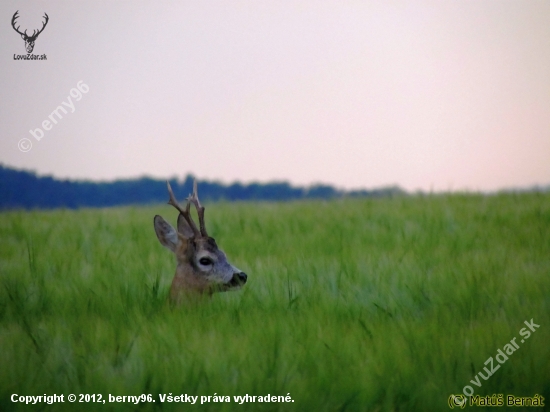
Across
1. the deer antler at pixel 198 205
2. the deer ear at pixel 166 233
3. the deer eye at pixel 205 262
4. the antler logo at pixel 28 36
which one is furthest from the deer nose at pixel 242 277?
the antler logo at pixel 28 36

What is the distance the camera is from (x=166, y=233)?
461 centimetres

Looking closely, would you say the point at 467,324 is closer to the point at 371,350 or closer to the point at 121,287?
the point at 371,350

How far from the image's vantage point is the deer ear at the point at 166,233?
457 cm

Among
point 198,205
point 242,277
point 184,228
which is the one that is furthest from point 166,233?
point 242,277

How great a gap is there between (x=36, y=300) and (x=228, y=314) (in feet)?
5.24

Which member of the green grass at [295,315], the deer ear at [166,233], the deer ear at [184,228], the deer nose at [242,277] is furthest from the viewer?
the deer ear at [184,228]

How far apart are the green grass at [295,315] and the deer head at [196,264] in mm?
124

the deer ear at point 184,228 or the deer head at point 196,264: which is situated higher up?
the deer ear at point 184,228

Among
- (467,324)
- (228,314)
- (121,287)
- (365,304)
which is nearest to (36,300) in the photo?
(121,287)

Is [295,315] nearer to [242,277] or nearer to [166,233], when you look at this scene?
[242,277]

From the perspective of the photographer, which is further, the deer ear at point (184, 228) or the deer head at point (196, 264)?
the deer ear at point (184, 228)

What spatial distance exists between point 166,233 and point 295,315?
1268mm

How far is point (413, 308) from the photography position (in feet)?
13.8

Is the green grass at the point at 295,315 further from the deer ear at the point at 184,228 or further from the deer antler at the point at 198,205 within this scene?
the deer antler at the point at 198,205
